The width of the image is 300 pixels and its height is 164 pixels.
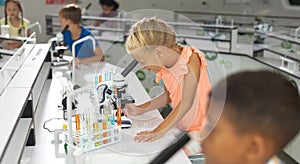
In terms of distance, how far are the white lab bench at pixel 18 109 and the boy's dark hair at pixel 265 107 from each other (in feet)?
3.09

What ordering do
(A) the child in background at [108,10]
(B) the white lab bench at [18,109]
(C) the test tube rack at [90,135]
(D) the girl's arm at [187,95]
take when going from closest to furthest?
1. (B) the white lab bench at [18,109]
2. (D) the girl's arm at [187,95]
3. (C) the test tube rack at [90,135]
4. (A) the child in background at [108,10]

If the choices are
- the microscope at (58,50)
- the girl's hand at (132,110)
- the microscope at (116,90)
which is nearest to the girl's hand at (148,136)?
the microscope at (116,90)

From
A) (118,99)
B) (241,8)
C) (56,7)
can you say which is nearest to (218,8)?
(241,8)

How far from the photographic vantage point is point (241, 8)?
28.0 feet

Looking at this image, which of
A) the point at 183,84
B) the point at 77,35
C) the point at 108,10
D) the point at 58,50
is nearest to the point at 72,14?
the point at 77,35

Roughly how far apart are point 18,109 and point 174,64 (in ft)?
2.32

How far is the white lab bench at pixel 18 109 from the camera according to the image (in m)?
1.62

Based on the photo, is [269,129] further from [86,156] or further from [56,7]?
[56,7]

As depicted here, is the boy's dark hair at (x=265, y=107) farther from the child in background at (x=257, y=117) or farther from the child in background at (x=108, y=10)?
the child in background at (x=108, y=10)

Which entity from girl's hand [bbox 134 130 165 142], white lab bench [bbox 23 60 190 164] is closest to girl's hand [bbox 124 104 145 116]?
white lab bench [bbox 23 60 190 164]

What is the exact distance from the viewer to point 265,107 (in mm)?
777

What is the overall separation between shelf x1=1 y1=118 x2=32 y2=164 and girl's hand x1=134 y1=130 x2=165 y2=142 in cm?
52

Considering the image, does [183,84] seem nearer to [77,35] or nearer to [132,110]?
[132,110]

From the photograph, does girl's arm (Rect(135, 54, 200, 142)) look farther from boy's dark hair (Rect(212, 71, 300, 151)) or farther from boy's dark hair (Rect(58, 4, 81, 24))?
boy's dark hair (Rect(58, 4, 81, 24))
